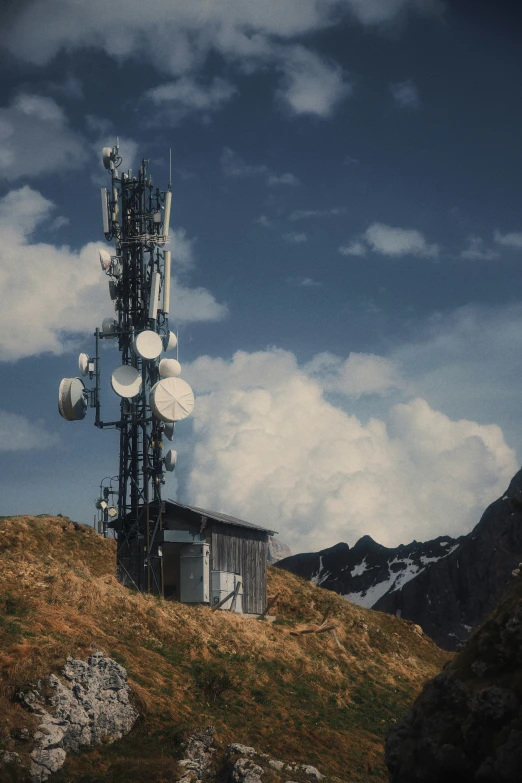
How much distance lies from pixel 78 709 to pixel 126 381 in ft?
82.9

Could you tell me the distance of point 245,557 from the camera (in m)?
52.4

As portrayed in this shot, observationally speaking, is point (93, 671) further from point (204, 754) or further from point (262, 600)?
point (262, 600)

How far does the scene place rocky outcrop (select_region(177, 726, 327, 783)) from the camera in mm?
23672

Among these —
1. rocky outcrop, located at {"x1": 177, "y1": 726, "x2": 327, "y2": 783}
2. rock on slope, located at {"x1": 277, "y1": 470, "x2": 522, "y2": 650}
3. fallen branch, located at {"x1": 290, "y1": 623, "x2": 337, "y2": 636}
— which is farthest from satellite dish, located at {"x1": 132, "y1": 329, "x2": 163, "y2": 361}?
rock on slope, located at {"x1": 277, "y1": 470, "x2": 522, "y2": 650}

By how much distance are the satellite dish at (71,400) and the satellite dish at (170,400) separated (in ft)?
16.3

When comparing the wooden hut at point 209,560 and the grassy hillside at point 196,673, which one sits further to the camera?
the wooden hut at point 209,560

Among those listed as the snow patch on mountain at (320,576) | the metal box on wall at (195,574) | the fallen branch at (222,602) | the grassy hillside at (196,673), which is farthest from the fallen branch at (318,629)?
the snow patch on mountain at (320,576)

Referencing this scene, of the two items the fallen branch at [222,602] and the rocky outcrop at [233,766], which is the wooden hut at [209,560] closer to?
the fallen branch at [222,602]

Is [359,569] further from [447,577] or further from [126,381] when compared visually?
[126,381]

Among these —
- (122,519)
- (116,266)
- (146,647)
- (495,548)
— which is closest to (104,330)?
(116,266)

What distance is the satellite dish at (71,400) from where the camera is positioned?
163ft

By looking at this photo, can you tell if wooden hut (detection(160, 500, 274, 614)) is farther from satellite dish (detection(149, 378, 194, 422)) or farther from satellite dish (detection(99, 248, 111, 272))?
satellite dish (detection(99, 248, 111, 272))

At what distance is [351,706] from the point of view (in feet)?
126

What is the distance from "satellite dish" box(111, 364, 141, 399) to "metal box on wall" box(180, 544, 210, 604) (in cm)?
987
